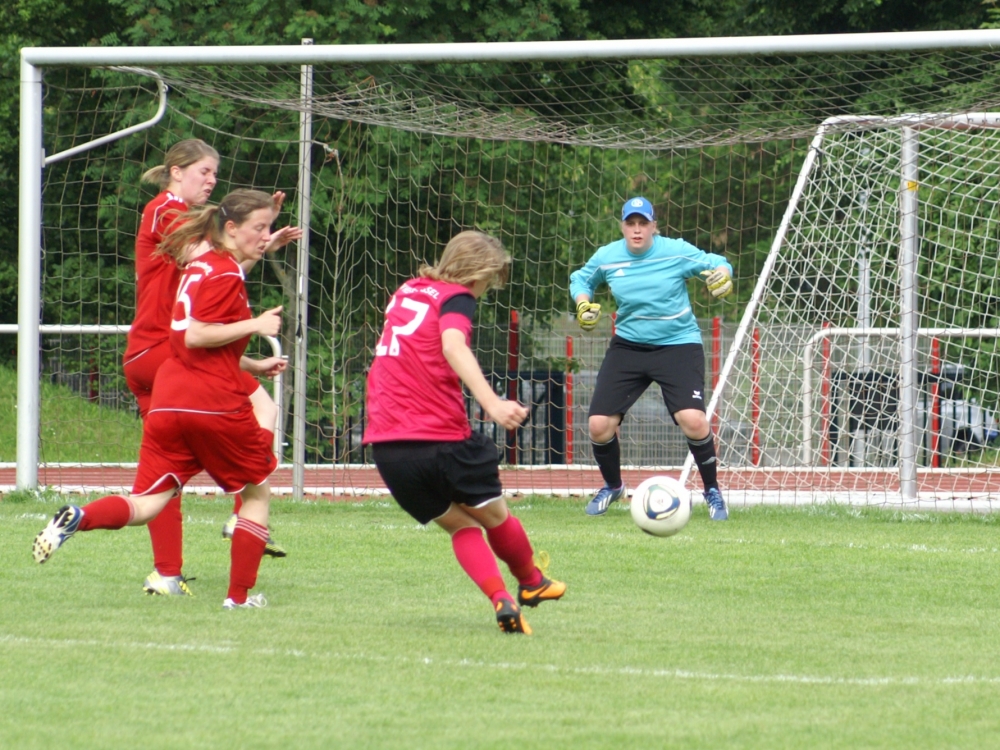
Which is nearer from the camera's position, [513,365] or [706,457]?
[706,457]

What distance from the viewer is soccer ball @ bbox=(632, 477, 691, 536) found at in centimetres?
616

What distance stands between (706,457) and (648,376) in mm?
613

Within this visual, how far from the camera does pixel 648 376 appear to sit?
29.6 ft

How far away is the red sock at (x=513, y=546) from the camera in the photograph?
5.17 m

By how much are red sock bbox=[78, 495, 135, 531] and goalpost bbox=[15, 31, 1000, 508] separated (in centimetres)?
447

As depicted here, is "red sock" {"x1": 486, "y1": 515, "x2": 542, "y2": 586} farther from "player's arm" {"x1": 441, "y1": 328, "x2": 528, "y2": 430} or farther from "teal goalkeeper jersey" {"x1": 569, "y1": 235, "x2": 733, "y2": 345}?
"teal goalkeeper jersey" {"x1": 569, "y1": 235, "x2": 733, "y2": 345}

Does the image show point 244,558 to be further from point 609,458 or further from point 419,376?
point 609,458

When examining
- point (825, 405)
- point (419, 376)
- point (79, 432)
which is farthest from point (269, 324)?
point (79, 432)

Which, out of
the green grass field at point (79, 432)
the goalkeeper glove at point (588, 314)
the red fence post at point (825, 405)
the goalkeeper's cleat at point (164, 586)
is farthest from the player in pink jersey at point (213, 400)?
the red fence post at point (825, 405)

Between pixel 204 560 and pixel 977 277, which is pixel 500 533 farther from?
pixel 977 277

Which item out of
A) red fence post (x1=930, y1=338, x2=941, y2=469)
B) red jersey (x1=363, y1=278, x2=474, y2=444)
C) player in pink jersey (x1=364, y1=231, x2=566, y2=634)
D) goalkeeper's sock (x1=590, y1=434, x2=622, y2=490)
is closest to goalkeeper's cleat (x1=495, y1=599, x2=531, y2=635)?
player in pink jersey (x1=364, y1=231, x2=566, y2=634)

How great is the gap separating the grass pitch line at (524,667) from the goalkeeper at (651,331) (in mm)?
4494

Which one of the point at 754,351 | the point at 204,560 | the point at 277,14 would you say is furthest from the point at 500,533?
the point at 277,14

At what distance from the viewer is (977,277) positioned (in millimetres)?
11453
